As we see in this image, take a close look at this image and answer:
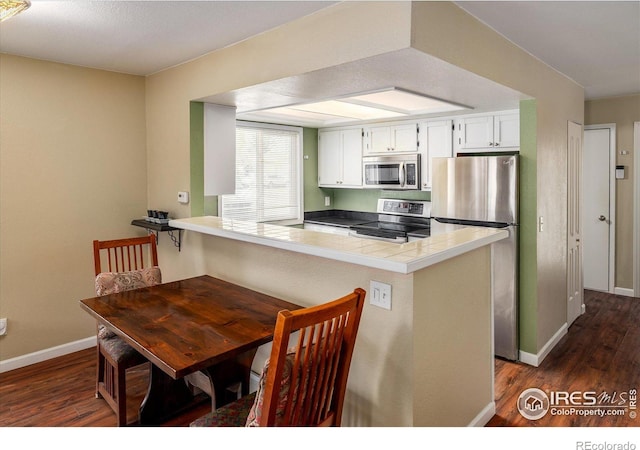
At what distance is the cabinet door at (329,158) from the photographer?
214 inches

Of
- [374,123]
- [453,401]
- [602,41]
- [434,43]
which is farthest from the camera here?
[374,123]

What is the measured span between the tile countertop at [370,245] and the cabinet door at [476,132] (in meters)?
1.73

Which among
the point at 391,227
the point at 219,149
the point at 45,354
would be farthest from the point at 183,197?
the point at 391,227

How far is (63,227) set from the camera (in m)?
3.42

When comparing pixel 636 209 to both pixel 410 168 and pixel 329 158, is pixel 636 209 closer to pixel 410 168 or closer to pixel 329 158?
pixel 410 168

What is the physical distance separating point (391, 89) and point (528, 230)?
1.57 meters

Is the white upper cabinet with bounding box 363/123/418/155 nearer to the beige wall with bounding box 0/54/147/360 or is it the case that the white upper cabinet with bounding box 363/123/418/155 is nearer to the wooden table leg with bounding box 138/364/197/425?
the beige wall with bounding box 0/54/147/360

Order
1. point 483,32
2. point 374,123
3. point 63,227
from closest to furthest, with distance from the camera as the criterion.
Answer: point 483,32
point 63,227
point 374,123

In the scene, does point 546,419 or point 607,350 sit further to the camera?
point 607,350

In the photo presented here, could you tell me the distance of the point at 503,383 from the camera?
305 cm

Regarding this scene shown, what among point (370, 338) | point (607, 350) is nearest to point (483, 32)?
point (370, 338)

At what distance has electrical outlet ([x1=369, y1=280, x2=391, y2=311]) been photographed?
196 cm

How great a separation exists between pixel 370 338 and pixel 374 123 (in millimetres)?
3432
